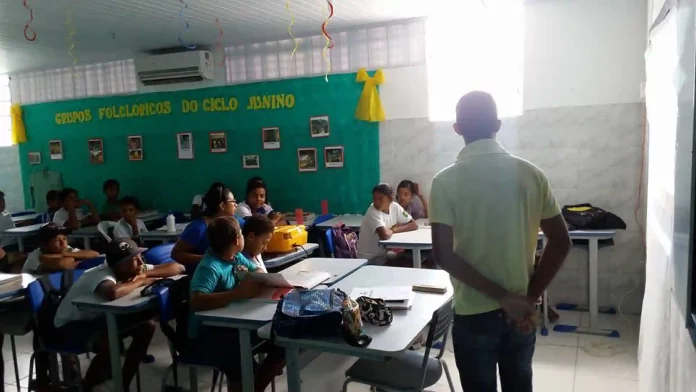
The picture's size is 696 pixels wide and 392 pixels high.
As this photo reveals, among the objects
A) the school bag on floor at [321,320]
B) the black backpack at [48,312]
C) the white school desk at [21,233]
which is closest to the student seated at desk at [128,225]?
the white school desk at [21,233]

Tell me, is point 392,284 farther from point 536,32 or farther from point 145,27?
point 145,27

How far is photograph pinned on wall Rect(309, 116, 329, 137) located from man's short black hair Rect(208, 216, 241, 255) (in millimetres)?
3203

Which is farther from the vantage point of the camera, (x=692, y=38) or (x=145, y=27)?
(x=145, y=27)

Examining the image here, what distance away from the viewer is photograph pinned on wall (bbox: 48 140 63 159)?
7398mm

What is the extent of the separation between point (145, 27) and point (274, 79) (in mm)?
1449

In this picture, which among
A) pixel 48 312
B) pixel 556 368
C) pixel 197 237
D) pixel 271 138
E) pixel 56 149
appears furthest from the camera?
pixel 56 149

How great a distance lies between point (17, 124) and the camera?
7.56 m

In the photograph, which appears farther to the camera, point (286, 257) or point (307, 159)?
point (307, 159)

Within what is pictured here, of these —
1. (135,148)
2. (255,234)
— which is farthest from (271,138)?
(255,234)

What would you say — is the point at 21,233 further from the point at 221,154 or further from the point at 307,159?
the point at 307,159

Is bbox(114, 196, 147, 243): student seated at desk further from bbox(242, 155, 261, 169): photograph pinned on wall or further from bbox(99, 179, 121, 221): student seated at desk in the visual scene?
bbox(242, 155, 261, 169): photograph pinned on wall

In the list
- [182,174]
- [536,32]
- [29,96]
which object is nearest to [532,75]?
[536,32]

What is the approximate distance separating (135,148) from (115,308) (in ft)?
15.2

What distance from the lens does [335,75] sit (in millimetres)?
5727
